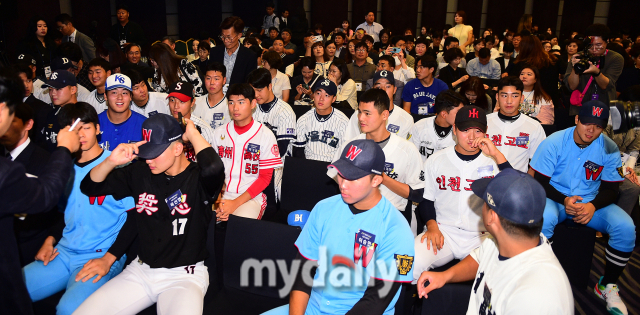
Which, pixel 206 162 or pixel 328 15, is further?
pixel 328 15

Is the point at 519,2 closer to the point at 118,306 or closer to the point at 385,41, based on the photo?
the point at 385,41

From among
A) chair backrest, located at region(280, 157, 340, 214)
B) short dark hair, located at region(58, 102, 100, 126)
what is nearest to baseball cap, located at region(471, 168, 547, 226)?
chair backrest, located at region(280, 157, 340, 214)

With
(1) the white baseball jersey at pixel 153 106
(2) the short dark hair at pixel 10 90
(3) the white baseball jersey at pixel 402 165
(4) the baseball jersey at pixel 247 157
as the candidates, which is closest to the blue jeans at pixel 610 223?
(3) the white baseball jersey at pixel 402 165

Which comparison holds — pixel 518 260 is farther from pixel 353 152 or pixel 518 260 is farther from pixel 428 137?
pixel 428 137

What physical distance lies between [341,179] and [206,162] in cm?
85

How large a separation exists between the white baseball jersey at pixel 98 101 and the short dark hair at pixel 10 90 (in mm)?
3281

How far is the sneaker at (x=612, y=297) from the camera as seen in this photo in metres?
3.24

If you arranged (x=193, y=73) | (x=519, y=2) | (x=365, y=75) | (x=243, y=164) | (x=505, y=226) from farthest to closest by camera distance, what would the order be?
(x=519, y=2) < (x=365, y=75) < (x=193, y=73) < (x=243, y=164) < (x=505, y=226)

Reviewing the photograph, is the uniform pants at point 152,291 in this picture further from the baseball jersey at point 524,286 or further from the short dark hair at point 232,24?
the short dark hair at point 232,24

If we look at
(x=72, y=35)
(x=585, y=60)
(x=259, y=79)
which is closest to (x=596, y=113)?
(x=585, y=60)

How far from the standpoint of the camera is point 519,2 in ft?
59.8

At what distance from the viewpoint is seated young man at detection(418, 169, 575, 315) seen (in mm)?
1653

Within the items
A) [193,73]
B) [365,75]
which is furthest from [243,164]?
[365,75]

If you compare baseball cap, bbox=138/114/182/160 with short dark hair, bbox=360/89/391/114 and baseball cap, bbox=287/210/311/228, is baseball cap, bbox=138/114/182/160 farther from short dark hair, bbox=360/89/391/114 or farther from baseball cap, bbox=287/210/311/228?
short dark hair, bbox=360/89/391/114
